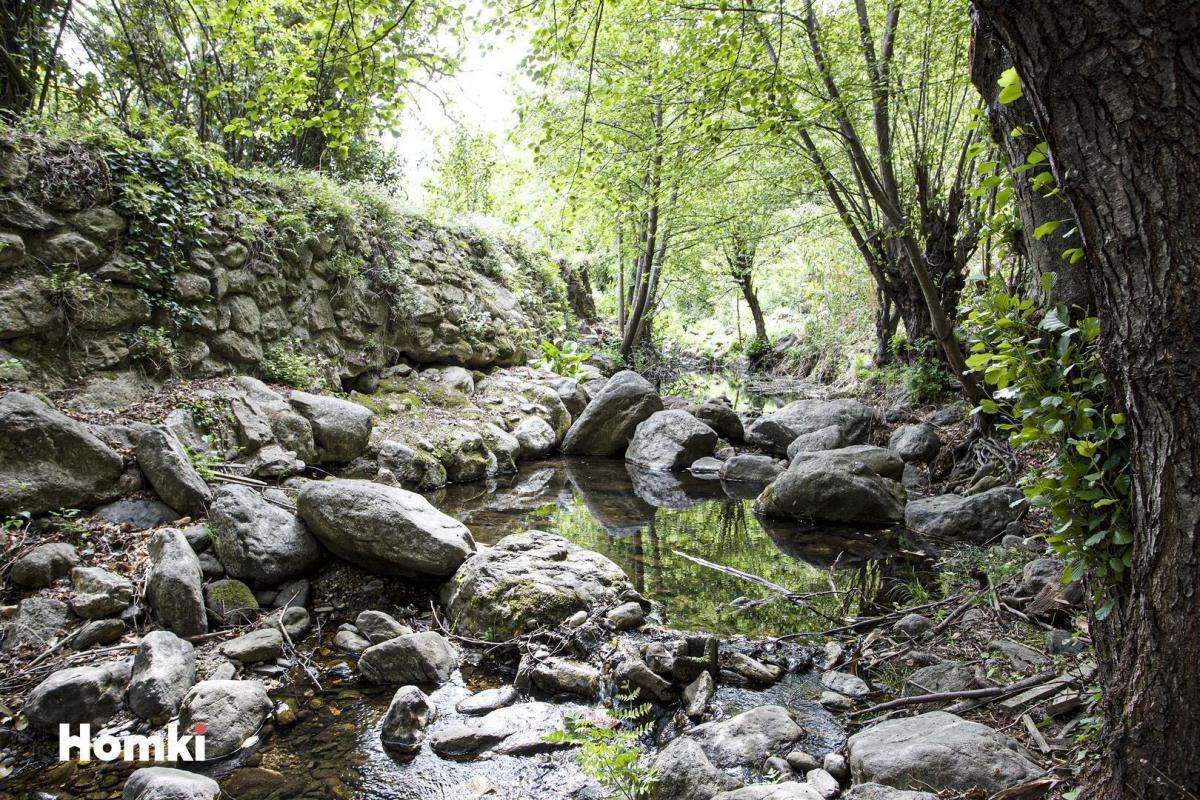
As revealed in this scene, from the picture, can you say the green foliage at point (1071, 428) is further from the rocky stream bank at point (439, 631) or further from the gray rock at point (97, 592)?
the gray rock at point (97, 592)

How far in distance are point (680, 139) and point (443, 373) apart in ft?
21.4

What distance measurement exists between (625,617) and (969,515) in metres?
4.06

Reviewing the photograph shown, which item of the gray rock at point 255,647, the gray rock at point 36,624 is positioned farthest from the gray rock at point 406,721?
the gray rock at point 36,624

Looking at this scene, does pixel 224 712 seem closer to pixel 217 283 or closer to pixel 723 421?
pixel 217 283

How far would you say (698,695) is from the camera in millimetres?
3680

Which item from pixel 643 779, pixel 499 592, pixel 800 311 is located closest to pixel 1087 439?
pixel 643 779

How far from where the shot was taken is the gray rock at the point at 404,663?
3.99m

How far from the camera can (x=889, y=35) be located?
7.17 meters

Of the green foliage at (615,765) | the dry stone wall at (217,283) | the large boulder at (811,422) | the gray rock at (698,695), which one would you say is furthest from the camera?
the large boulder at (811,422)

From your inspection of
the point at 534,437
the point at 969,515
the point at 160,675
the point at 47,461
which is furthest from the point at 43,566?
the point at 969,515

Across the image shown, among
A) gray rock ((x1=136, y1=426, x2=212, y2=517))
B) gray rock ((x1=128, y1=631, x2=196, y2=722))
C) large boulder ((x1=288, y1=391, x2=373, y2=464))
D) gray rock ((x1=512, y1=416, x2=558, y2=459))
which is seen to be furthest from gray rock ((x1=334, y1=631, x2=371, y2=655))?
gray rock ((x1=512, y1=416, x2=558, y2=459))

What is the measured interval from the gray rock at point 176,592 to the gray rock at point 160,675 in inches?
13.1

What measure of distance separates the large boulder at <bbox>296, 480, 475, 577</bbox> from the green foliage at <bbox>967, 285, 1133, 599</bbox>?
4.25m

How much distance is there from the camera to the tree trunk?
166cm
